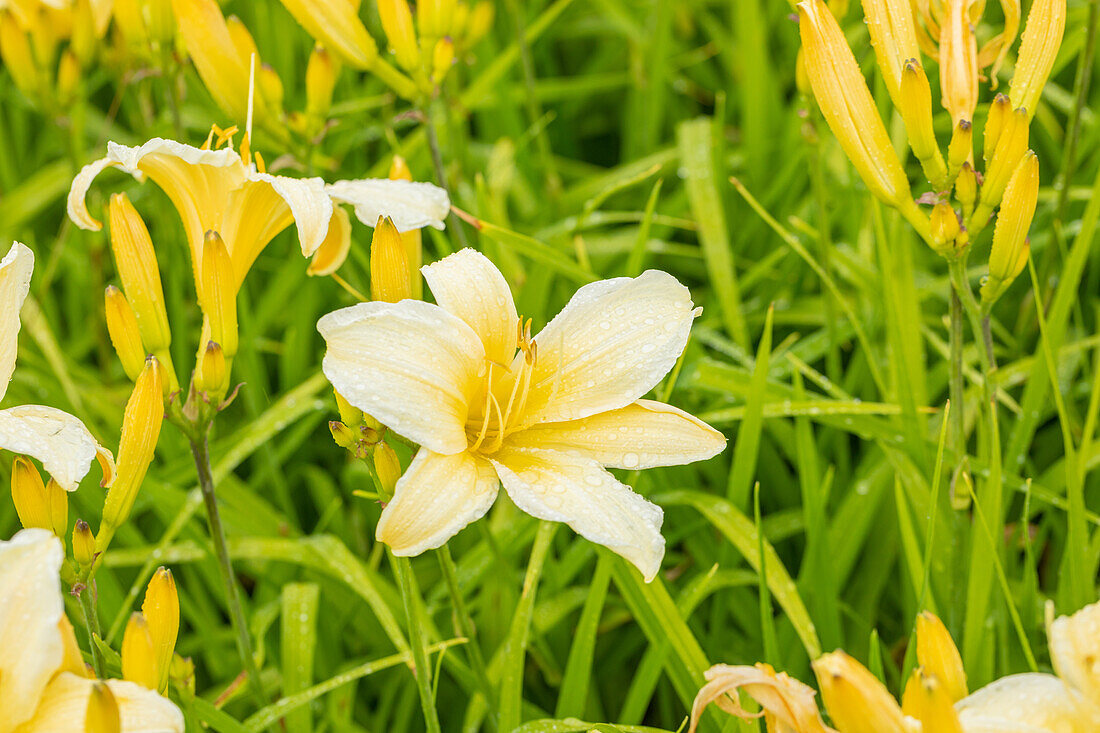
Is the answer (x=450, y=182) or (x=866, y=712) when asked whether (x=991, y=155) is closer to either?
(x=866, y=712)

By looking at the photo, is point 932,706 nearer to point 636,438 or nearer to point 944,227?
point 636,438

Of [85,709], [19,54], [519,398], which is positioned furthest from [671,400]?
[19,54]

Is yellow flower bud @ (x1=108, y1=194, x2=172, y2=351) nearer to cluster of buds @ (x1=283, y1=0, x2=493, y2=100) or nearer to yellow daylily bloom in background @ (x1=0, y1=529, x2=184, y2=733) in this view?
yellow daylily bloom in background @ (x1=0, y1=529, x2=184, y2=733)

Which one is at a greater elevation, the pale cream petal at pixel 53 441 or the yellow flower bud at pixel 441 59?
the yellow flower bud at pixel 441 59

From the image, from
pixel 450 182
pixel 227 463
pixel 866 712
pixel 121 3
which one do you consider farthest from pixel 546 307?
pixel 866 712

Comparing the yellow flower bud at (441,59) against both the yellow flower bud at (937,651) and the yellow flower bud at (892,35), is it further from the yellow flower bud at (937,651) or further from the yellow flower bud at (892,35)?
the yellow flower bud at (937,651)

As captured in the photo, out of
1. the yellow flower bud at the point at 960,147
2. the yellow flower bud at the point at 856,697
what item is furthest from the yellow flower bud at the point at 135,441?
the yellow flower bud at the point at 960,147
